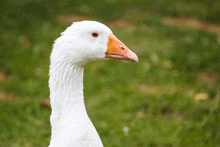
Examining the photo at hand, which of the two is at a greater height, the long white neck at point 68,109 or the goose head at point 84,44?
the goose head at point 84,44

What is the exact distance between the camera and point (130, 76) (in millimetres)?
4793

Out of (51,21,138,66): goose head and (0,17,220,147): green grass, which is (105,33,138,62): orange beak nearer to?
(51,21,138,66): goose head

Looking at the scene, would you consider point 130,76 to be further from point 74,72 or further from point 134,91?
point 74,72

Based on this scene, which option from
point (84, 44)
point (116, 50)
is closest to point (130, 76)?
point (116, 50)

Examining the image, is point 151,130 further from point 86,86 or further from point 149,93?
point 86,86

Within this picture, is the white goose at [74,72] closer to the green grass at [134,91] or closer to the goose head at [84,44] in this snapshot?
the goose head at [84,44]

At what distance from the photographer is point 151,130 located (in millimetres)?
3541

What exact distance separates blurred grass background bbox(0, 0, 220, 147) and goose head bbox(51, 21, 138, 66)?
1676mm

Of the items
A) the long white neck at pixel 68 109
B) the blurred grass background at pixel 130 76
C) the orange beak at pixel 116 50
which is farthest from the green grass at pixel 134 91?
the orange beak at pixel 116 50

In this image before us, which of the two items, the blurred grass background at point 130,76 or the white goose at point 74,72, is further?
the blurred grass background at point 130,76

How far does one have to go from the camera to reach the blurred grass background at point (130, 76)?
347cm

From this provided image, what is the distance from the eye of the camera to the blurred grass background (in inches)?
137

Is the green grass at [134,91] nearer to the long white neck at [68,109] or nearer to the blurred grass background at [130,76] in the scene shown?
the blurred grass background at [130,76]

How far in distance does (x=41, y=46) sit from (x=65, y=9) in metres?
2.17
